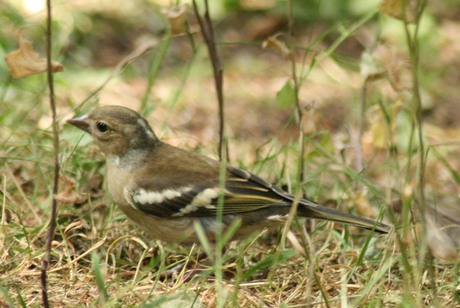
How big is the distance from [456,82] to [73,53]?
373 centimetres

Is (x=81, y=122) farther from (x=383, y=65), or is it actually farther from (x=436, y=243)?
(x=436, y=243)

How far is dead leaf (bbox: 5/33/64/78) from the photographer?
3977mm

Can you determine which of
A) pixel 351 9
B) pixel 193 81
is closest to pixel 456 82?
pixel 351 9

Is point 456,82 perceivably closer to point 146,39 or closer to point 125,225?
point 146,39

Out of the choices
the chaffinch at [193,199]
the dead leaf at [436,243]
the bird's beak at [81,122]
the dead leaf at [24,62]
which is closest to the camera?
the dead leaf at [436,243]

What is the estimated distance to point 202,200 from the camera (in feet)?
15.5

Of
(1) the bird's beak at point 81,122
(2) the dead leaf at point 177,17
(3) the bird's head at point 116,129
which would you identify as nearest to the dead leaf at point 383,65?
(2) the dead leaf at point 177,17

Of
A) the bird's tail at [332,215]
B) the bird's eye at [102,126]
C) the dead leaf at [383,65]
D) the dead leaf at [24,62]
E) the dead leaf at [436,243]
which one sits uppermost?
the dead leaf at [24,62]

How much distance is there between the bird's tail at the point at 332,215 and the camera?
4.51m

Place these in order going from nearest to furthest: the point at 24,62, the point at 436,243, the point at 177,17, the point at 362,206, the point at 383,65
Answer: the point at 436,243, the point at 24,62, the point at 177,17, the point at 383,65, the point at 362,206

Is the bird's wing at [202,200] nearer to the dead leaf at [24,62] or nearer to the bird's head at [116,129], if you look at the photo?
the bird's head at [116,129]

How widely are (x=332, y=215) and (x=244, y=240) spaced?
0.55m

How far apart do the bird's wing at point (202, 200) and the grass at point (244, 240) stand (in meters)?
0.20

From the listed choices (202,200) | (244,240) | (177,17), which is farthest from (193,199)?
(177,17)
